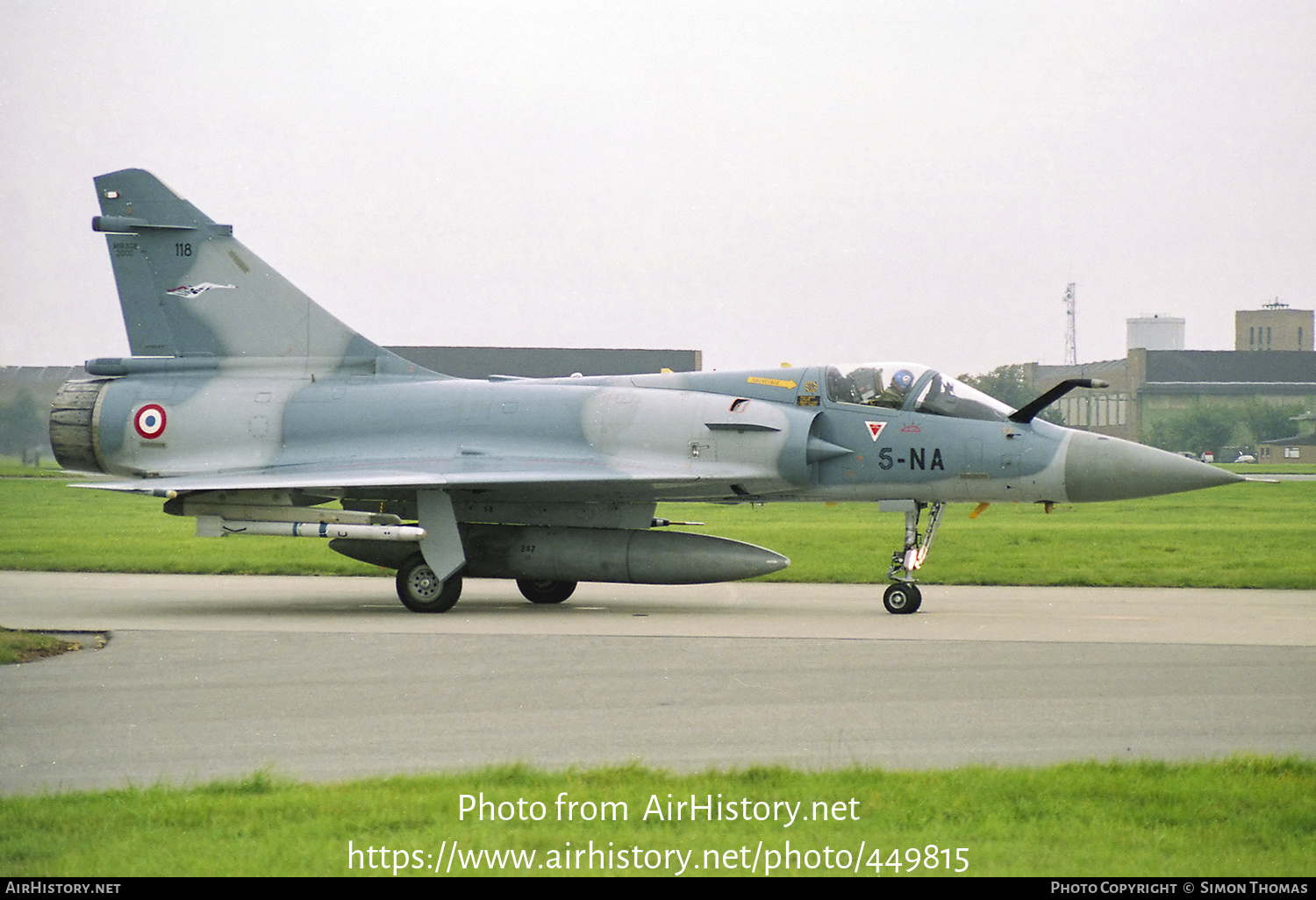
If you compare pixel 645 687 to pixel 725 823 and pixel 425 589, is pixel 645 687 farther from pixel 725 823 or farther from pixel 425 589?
pixel 425 589

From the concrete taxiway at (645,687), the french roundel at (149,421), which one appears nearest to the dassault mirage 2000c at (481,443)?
the french roundel at (149,421)

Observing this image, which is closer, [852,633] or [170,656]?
[170,656]

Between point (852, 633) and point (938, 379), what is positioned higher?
point (938, 379)

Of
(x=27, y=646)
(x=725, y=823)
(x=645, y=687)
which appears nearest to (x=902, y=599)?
(x=645, y=687)

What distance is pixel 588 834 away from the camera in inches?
191

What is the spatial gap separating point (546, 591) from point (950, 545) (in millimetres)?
8791

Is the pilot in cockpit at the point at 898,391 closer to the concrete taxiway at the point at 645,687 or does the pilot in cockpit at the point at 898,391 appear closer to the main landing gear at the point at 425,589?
the concrete taxiway at the point at 645,687

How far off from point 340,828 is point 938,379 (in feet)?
32.8

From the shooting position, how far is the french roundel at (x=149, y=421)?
1537 centimetres

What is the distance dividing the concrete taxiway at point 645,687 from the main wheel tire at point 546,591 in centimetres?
70

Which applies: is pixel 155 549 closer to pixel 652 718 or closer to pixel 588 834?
pixel 652 718

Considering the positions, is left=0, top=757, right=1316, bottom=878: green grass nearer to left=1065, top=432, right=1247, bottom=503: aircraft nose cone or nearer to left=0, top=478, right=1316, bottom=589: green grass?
left=1065, top=432, right=1247, bottom=503: aircraft nose cone

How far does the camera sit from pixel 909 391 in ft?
45.2
